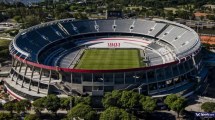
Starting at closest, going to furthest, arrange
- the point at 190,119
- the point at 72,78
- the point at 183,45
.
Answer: the point at 190,119, the point at 72,78, the point at 183,45

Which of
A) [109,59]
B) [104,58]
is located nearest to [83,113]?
[109,59]

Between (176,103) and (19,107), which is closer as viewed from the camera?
(176,103)

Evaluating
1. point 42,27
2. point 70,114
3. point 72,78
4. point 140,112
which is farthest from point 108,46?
point 70,114

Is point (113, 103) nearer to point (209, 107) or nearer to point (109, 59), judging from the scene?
point (209, 107)

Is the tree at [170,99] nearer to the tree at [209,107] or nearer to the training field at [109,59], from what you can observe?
the tree at [209,107]

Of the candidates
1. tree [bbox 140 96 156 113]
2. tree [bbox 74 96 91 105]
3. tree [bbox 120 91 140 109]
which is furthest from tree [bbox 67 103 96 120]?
tree [bbox 140 96 156 113]

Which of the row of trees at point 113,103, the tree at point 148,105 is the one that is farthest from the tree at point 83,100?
the tree at point 148,105

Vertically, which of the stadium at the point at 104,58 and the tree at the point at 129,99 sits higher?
the stadium at the point at 104,58

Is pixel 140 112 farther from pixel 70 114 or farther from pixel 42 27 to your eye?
pixel 42 27
